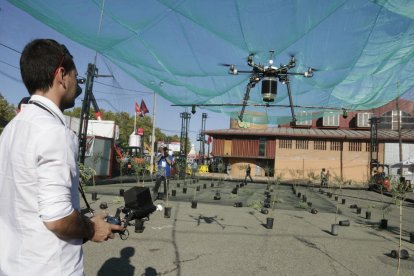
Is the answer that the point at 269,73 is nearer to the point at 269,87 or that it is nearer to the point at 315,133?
the point at 269,87

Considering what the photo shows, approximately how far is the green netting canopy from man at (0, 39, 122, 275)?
444cm

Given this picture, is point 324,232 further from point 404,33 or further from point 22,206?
point 22,206

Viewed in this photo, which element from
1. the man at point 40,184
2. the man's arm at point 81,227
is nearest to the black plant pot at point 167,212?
the man's arm at point 81,227

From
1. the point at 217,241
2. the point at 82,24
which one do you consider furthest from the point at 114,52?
the point at 217,241

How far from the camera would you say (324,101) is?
1198cm

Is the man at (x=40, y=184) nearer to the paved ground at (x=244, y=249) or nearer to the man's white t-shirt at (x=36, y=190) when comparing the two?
the man's white t-shirt at (x=36, y=190)

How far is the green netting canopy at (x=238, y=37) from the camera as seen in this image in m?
5.88

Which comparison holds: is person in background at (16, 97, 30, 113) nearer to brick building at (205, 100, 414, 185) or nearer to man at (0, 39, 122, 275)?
man at (0, 39, 122, 275)

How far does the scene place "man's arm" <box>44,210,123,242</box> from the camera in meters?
1.46

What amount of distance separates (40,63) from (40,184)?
1.80ft

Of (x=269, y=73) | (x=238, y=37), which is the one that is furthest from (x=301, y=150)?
(x=238, y=37)

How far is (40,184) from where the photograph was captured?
1435 millimetres

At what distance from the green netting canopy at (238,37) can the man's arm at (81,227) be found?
4.76 m

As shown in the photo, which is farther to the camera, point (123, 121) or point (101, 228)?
point (123, 121)
